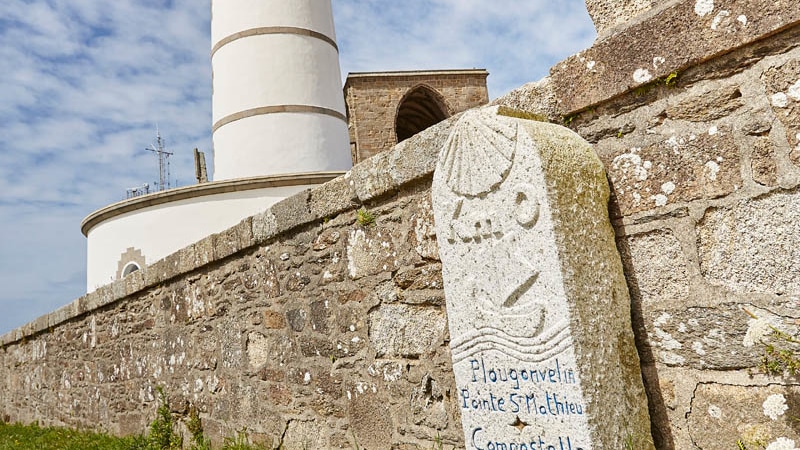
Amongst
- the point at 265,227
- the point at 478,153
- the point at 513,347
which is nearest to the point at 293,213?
the point at 265,227

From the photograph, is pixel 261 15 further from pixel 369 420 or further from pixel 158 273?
pixel 369 420

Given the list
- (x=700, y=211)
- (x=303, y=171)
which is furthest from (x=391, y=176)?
(x=303, y=171)

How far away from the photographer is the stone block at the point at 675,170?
1.93 meters

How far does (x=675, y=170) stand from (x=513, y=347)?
0.83m

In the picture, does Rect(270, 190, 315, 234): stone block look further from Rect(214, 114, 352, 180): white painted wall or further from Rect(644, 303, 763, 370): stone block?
Rect(214, 114, 352, 180): white painted wall

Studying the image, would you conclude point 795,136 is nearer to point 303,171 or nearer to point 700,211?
point 700,211

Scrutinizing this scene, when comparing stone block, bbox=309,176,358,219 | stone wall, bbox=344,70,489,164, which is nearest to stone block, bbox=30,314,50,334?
stone block, bbox=309,176,358,219

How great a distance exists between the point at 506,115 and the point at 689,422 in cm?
127

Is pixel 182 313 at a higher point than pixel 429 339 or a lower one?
higher

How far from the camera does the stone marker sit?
1941 millimetres

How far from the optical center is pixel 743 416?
6.14 feet

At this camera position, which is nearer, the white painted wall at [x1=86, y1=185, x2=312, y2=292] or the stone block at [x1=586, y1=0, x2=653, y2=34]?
the stone block at [x1=586, y1=0, x2=653, y2=34]

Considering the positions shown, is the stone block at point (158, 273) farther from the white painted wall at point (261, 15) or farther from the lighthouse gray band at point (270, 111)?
the white painted wall at point (261, 15)

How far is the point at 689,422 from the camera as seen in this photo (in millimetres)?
2004
